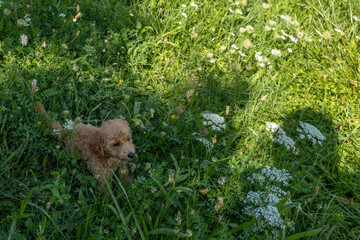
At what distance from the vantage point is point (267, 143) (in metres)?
3.55

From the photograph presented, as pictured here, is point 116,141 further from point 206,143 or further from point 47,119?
point 206,143

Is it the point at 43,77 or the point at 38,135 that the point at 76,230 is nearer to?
the point at 38,135

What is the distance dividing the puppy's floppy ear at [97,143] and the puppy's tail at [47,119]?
0.35 meters

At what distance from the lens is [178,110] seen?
11.2 ft

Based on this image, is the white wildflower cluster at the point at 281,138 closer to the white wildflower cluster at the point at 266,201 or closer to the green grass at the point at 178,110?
the green grass at the point at 178,110

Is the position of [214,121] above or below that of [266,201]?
above

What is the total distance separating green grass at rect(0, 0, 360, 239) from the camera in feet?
8.05

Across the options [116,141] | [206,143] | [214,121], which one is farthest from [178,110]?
[116,141]

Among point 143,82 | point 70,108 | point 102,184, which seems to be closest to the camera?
point 102,184

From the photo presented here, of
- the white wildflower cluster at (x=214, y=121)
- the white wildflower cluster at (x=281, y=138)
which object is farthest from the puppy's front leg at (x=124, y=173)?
the white wildflower cluster at (x=281, y=138)

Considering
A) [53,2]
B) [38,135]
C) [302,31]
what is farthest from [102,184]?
[302,31]

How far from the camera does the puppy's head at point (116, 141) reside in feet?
9.08

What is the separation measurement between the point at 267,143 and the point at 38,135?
226cm

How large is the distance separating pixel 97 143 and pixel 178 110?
3.18ft
